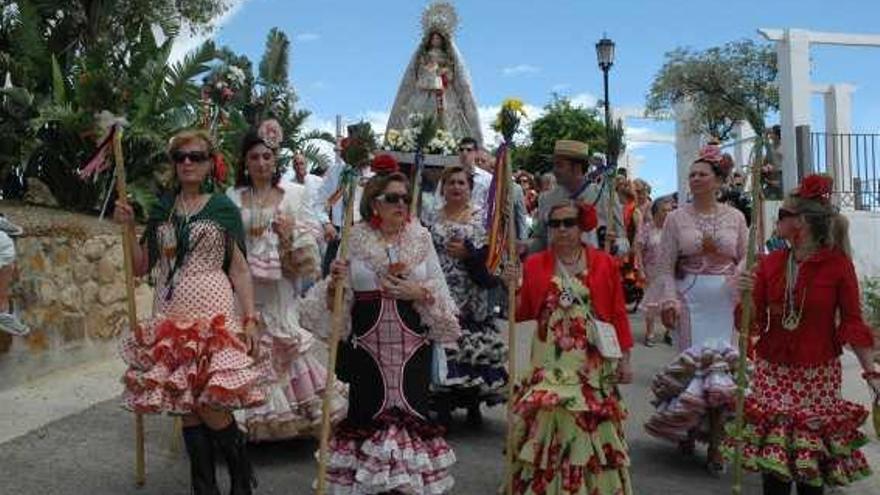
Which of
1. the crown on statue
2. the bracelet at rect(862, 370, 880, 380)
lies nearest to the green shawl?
the bracelet at rect(862, 370, 880, 380)

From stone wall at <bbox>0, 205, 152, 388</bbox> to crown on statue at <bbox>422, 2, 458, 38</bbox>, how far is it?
582 centimetres

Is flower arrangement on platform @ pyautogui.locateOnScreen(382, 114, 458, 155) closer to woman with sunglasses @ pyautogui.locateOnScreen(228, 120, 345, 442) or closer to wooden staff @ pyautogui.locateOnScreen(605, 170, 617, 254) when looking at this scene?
wooden staff @ pyautogui.locateOnScreen(605, 170, 617, 254)

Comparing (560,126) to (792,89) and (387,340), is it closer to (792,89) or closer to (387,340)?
(792,89)

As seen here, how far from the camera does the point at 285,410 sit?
6012mm

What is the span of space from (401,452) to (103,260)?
4.99m

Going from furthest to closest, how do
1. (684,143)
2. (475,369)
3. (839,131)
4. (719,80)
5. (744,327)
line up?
(719,80), (684,143), (839,131), (475,369), (744,327)

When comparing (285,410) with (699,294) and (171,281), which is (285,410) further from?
(699,294)

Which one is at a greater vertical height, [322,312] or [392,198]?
[392,198]

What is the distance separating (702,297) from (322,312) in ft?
7.82

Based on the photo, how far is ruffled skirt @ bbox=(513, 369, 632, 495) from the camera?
16.1 feet

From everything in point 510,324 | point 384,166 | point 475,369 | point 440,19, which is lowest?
point 475,369

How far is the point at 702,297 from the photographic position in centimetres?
607

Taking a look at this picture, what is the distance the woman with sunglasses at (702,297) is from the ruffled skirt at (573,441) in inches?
45.1

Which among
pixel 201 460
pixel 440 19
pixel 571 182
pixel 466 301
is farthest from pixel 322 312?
pixel 440 19
